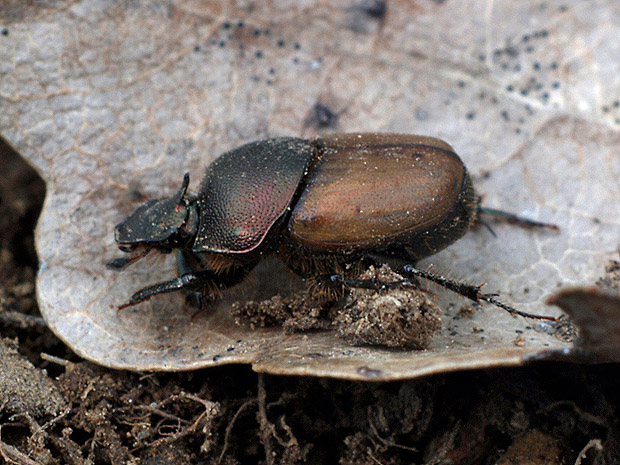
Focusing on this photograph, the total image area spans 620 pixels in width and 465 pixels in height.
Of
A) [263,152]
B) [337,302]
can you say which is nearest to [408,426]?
[337,302]

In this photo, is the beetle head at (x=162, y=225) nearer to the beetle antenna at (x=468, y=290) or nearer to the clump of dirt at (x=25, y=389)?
the clump of dirt at (x=25, y=389)

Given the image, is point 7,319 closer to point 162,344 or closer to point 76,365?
point 76,365

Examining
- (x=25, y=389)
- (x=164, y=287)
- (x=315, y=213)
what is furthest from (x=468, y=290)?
(x=25, y=389)

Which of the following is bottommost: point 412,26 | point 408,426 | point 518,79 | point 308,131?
point 408,426

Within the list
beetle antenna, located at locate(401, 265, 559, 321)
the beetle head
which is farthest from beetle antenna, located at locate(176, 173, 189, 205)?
beetle antenna, located at locate(401, 265, 559, 321)

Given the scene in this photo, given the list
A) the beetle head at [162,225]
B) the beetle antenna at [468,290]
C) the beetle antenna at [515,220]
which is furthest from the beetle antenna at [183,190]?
the beetle antenna at [515,220]

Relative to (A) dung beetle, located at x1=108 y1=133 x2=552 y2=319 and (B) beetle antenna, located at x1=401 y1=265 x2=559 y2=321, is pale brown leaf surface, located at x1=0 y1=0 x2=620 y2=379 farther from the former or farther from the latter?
(A) dung beetle, located at x1=108 y1=133 x2=552 y2=319
